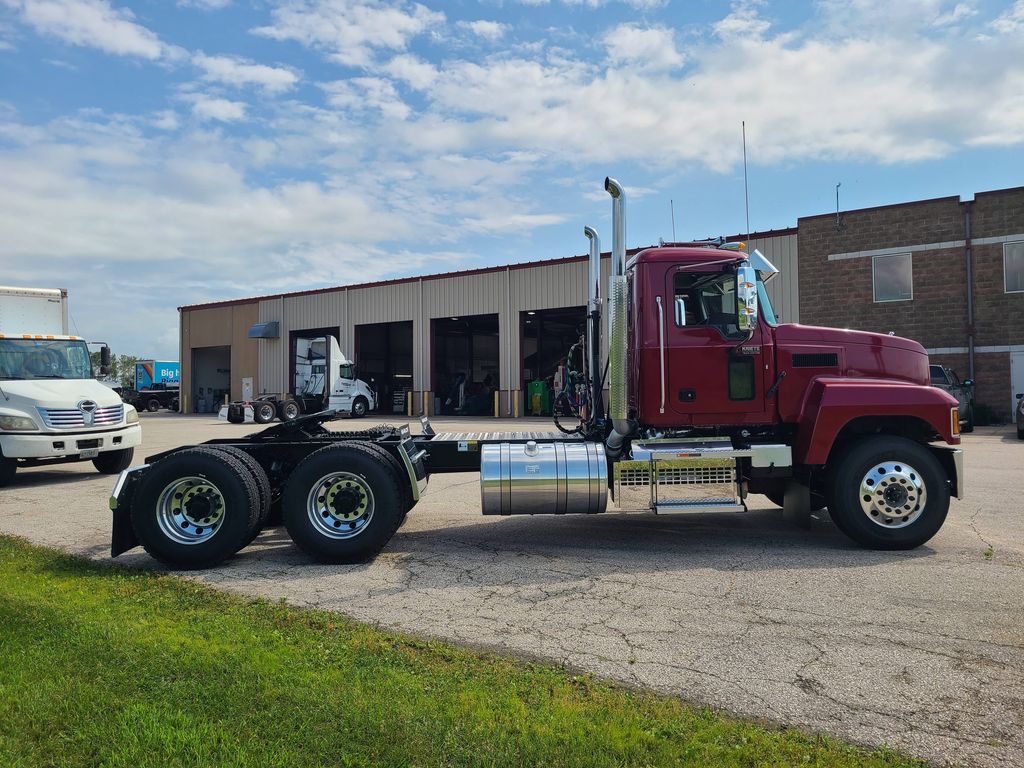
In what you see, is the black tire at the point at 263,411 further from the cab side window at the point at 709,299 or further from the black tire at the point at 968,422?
the cab side window at the point at 709,299

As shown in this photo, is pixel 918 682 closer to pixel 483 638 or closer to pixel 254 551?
pixel 483 638

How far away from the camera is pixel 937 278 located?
81.2 ft

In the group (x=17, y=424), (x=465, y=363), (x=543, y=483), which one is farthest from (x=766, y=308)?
(x=465, y=363)

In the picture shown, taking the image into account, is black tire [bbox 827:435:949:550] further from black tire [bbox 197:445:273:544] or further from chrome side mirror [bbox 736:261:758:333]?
black tire [bbox 197:445:273:544]

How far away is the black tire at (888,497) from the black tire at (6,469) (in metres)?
12.0

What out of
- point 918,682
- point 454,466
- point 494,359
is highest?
point 494,359

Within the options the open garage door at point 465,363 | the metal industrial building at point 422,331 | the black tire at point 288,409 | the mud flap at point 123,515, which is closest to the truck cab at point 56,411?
the mud flap at point 123,515

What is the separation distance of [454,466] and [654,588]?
2603 millimetres

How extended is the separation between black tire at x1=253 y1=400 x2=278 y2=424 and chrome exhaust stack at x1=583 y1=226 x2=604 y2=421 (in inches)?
1052

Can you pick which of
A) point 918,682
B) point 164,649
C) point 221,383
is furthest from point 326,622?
point 221,383

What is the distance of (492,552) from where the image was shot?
7.23m

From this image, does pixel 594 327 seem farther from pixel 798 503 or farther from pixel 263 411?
pixel 263 411

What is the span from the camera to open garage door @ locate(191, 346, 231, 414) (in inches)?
1901

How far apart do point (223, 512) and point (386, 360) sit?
131ft
